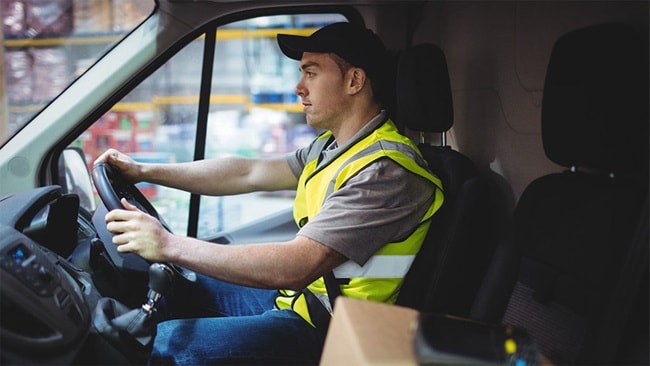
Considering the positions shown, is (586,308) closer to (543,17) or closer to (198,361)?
(543,17)

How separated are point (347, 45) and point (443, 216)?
20.9 inches

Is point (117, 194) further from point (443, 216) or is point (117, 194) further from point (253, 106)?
point (253, 106)

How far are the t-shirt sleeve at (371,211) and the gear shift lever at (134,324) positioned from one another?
325mm

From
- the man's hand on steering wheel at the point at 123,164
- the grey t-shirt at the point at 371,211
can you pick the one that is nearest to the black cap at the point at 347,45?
the grey t-shirt at the point at 371,211

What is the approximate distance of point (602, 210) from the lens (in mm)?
1176

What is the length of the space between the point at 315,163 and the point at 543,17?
2.40 ft

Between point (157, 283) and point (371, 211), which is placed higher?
point (371, 211)

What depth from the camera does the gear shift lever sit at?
4.18 ft

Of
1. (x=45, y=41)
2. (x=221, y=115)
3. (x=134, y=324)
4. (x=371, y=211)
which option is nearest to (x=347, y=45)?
(x=371, y=211)

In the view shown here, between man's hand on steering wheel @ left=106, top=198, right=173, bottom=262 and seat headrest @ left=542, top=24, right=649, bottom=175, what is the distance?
852 millimetres

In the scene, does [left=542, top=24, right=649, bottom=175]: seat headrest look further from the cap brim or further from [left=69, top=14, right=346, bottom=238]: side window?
[left=69, top=14, right=346, bottom=238]: side window

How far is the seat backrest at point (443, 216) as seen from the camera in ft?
4.83

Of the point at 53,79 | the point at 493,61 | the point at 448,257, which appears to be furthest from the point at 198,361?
the point at 53,79

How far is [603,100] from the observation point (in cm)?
114
